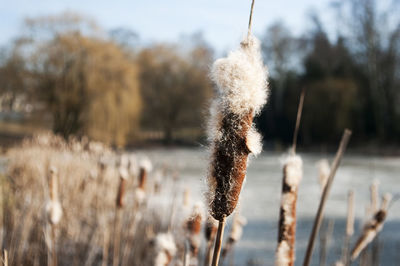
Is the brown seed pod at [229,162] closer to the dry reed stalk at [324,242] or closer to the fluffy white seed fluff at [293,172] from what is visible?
the fluffy white seed fluff at [293,172]

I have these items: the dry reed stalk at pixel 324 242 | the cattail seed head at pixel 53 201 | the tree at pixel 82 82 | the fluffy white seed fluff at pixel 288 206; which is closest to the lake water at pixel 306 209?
the dry reed stalk at pixel 324 242

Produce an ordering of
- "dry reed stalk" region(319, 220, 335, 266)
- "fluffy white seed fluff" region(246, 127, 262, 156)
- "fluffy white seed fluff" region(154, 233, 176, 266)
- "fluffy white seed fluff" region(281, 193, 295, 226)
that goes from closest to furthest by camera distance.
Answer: "fluffy white seed fluff" region(246, 127, 262, 156) → "fluffy white seed fluff" region(281, 193, 295, 226) → "fluffy white seed fluff" region(154, 233, 176, 266) → "dry reed stalk" region(319, 220, 335, 266)

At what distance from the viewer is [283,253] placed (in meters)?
0.66

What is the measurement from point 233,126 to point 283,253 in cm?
33

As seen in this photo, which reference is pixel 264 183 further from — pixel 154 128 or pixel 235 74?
pixel 154 128

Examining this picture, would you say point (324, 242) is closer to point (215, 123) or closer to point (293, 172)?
point (293, 172)

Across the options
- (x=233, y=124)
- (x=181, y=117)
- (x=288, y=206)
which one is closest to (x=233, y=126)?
(x=233, y=124)

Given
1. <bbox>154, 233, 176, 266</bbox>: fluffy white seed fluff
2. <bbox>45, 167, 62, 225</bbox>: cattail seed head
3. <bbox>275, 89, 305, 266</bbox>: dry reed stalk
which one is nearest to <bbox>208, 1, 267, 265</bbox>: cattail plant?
<bbox>275, 89, 305, 266</bbox>: dry reed stalk

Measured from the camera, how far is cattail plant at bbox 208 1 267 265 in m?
0.43

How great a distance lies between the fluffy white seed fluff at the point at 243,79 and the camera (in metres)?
0.44

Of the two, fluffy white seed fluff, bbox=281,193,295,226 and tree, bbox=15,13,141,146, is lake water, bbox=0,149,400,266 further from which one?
tree, bbox=15,13,141,146

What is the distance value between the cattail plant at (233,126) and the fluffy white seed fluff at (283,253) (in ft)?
0.87

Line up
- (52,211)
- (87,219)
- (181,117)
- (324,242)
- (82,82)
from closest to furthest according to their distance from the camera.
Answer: (52,211), (324,242), (87,219), (82,82), (181,117)

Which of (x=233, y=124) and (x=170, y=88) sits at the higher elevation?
(x=233, y=124)
